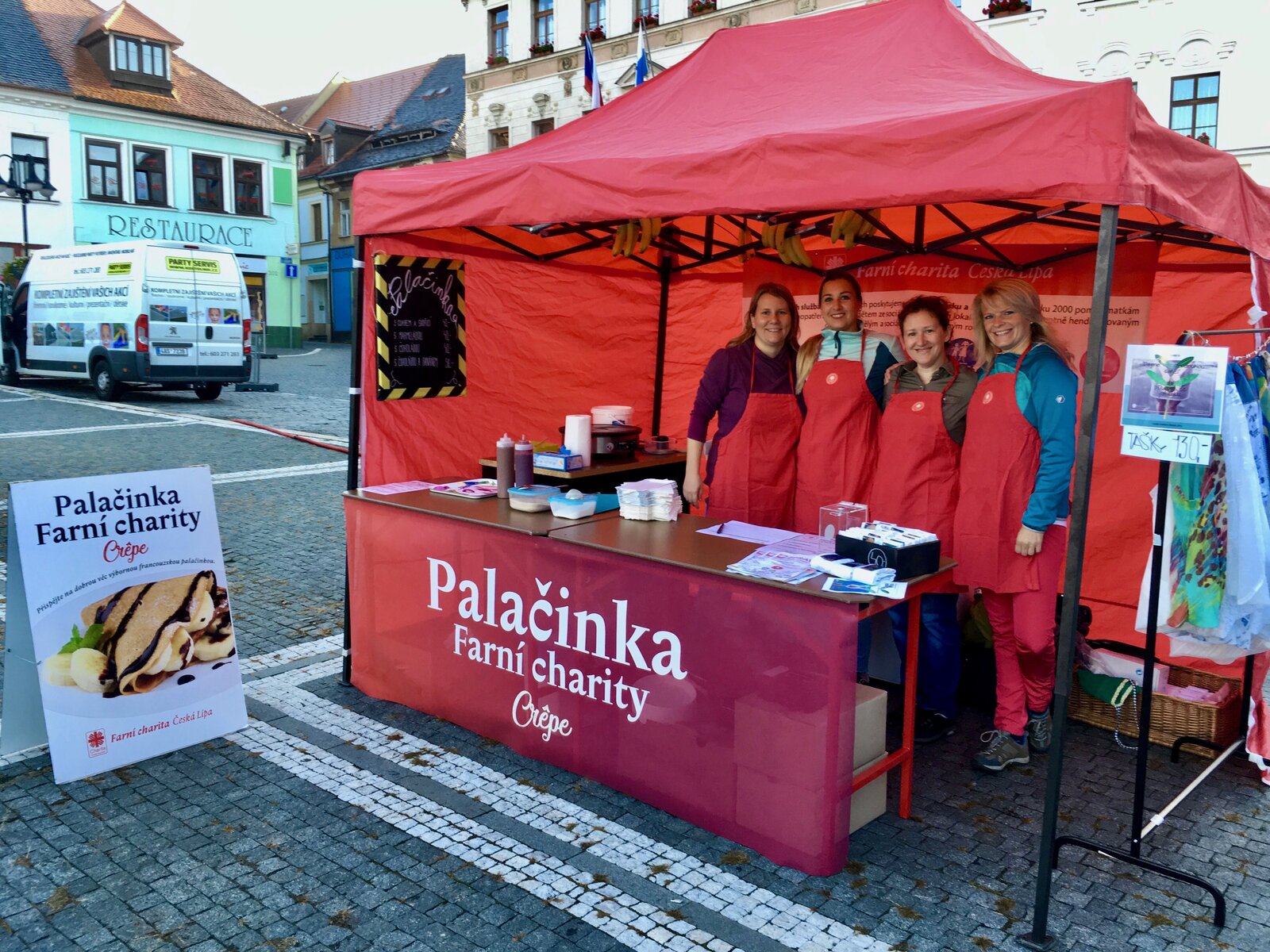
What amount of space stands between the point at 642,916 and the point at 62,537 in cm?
253

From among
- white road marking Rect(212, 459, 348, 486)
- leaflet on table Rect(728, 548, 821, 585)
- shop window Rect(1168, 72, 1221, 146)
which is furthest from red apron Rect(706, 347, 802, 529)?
shop window Rect(1168, 72, 1221, 146)

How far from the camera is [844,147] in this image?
3.19 m

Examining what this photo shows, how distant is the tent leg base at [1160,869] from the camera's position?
2.94 metres

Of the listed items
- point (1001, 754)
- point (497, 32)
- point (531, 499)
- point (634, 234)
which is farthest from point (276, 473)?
point (497, 32)

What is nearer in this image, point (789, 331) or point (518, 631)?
point (518, 631)

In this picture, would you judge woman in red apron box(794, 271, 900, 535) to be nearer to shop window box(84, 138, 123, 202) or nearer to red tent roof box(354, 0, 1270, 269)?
red tent roof box(354, 0, 1270, 269)

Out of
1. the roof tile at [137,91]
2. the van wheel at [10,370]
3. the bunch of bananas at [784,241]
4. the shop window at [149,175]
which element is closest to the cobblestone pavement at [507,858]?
the bunch of bananas at [784,241]

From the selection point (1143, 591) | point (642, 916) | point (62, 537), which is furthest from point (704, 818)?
point (62, 537)

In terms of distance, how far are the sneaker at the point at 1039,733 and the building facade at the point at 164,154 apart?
27577 mm

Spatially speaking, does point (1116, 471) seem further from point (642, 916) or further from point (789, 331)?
point (642, 916)

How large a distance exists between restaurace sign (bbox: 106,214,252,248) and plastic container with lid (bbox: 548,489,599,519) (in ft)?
86.5

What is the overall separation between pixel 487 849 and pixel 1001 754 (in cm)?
202

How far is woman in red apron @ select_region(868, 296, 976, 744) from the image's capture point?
4.11m

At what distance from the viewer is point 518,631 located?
3.97 meters
